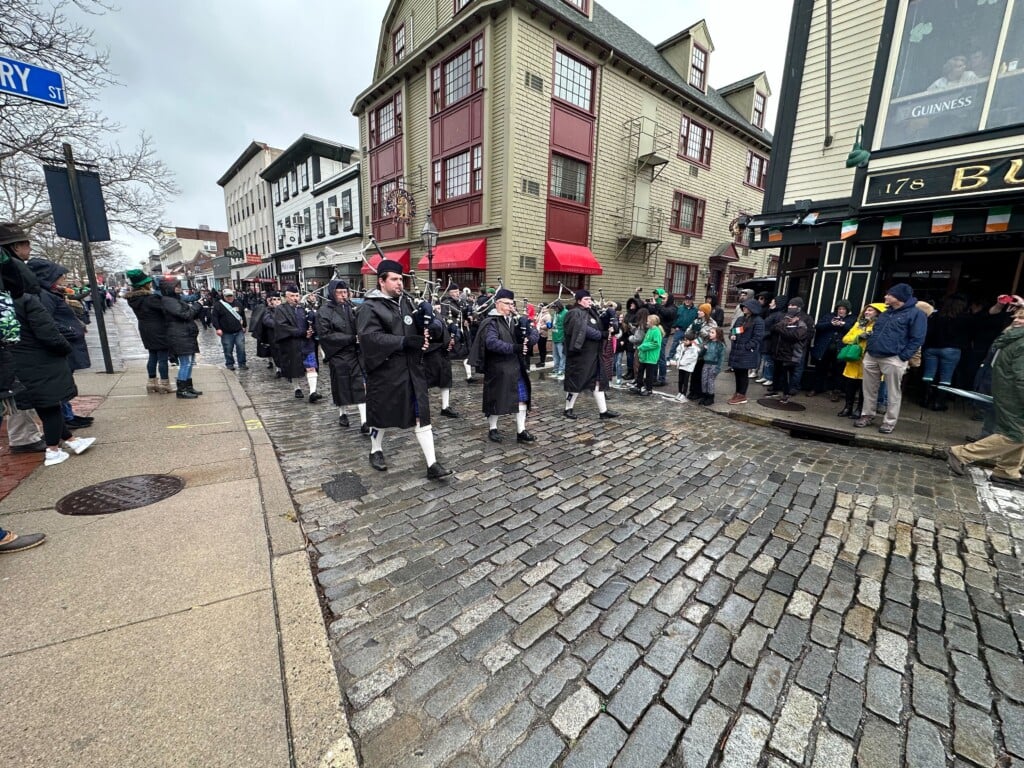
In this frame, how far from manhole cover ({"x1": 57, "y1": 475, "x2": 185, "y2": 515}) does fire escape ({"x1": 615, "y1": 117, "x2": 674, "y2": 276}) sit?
1737 centimetres

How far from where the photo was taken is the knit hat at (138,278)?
649 cm

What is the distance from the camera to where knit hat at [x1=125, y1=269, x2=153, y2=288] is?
6.49 metres

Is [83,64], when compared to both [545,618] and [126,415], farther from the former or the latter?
[545,618]

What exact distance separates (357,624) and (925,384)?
10.2 metres

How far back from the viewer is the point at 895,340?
5.88m

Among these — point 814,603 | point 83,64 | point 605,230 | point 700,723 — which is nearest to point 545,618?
point 700,723

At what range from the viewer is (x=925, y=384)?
25.4 feet

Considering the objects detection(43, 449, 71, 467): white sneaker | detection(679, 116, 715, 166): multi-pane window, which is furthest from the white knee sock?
detection(679, 116, 715, 166): multi-pane window

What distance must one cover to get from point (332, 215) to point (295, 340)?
21589mm

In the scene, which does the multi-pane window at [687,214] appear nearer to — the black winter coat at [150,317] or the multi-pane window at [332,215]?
the multi-pane window at [332,215]

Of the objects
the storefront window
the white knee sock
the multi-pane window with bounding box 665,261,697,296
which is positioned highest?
Answer: the storefront window

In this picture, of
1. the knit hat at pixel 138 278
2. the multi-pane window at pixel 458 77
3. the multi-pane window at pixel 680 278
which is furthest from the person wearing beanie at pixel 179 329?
the multi-pane window at pixel 680 278

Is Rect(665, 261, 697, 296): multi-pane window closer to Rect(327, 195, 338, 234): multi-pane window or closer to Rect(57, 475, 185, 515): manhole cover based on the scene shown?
Rect(327, 195, 338, 234): multi-pane window

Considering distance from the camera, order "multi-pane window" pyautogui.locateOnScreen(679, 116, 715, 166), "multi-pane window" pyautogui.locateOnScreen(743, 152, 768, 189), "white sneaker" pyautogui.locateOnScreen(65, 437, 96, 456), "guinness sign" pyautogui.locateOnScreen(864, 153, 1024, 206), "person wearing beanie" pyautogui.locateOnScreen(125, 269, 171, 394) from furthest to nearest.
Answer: "multi-pane window" pyautogui.locateOnScreen(743, 152, 768, 189)
"multi-pane window" pyautogui.locateOnScreen(679, 116, 715, 166)
"person wearing beanie" pyautogui.locateOnScreen(125, 269, 171, 394)
"guinness sign" pyautogui.locateOnScreen(864, 153, 1024, 206)
"white sneaker" pyautogui.locateOnScreen(65, 437, 96, 456)
